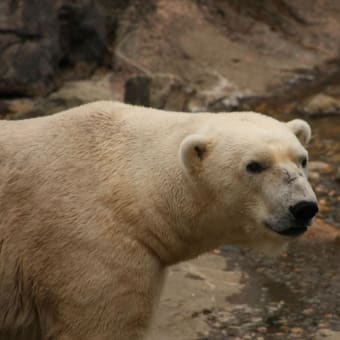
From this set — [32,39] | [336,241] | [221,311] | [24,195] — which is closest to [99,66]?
[32,39]

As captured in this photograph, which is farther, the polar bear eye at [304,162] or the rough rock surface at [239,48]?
the rough rock surface at [239,48]

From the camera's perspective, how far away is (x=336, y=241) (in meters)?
6.70

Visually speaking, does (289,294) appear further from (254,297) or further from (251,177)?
(251,177)

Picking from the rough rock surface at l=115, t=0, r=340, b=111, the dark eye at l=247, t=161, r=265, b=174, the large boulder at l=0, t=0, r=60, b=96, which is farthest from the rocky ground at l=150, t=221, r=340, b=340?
the large boulder at l=0, t=0, r=60, b=96

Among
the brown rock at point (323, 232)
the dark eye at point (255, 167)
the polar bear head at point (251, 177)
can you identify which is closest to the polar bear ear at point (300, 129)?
the polar bear head at point (251, 177)

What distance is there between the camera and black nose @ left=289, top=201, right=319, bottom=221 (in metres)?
3.40

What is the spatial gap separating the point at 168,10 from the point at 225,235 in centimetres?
855

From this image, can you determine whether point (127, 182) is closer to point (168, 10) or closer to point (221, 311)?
point (221, 311)

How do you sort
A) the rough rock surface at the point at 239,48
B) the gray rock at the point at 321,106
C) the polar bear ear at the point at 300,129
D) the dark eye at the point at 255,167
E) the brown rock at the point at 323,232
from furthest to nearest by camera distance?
the rough rock surface at the point at 239,48, the gray rock at the point at 321,106, the brown rock at the point at 323,232, the polar bear ear at the point at 300,129, the dark eye at the point at 255,167

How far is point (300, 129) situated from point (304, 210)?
2.06ft

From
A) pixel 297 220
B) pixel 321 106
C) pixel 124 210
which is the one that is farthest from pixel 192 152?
pixel 321 106

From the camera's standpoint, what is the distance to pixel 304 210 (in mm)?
3424

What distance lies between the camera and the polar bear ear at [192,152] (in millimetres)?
3596

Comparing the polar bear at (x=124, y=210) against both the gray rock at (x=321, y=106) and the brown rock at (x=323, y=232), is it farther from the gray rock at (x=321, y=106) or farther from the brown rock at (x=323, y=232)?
the gray rock at (x=321, y=106)
